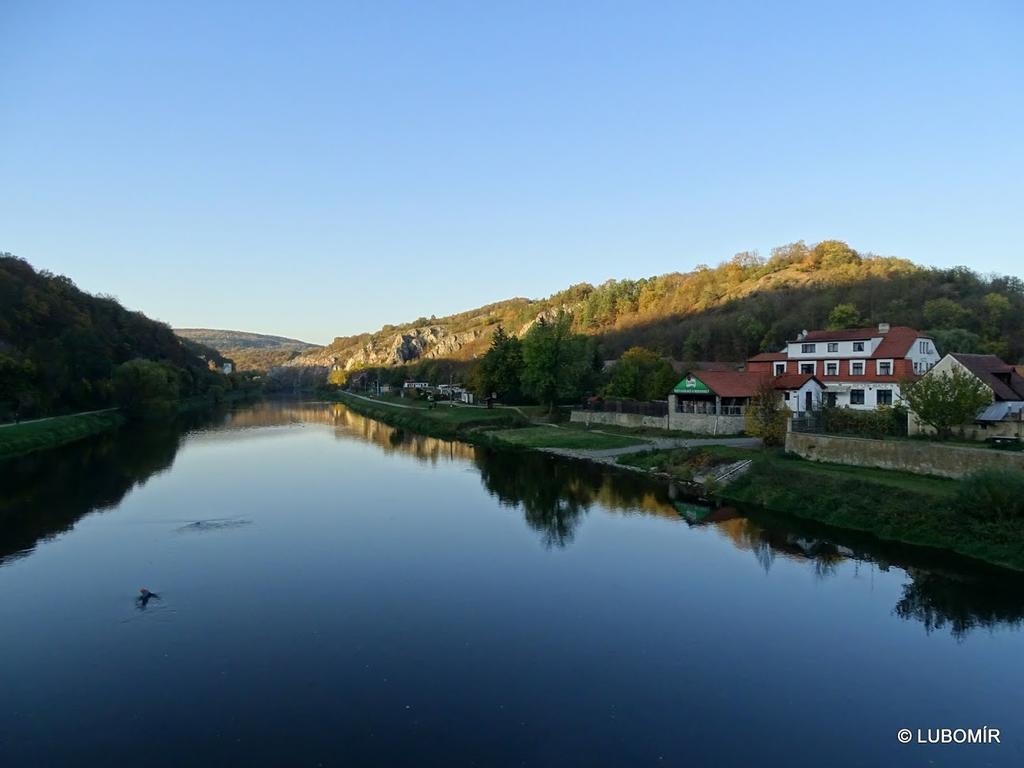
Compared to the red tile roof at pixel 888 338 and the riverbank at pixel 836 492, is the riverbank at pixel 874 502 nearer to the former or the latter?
the riverbank at pixel 836 492

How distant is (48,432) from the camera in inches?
1959

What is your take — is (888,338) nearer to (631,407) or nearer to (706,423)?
(706,423)

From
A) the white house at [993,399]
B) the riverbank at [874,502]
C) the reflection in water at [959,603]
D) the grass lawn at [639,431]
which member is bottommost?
the reflection in water at [959,603]

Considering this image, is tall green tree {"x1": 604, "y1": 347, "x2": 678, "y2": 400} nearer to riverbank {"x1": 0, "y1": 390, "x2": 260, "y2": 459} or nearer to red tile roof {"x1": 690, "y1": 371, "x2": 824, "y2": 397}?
red tile roof {"x1": 690, "y1": 371, "x2": 824, "y2": 397}

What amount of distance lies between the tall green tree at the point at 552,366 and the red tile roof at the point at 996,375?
30718 millimetres

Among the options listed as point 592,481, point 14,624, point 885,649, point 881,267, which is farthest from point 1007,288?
point 14,624

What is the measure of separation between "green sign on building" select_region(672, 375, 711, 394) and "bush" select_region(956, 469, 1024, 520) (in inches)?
833

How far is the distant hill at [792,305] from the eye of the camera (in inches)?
2349

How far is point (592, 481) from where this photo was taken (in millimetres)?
35406

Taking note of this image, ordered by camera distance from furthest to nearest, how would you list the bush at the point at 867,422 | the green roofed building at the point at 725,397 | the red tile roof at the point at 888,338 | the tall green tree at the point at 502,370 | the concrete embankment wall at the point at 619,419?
the tall green tree at the point at 502,370, the concrete embankment wall at the point at 619,419, the green roofed building at the point at 725,397, the red tile roof at the point at 888,338, the bush at the point at 867,422

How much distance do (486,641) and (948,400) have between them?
78.3ft

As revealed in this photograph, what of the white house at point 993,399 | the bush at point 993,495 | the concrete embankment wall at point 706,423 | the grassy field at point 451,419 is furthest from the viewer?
the grassy field at point 451,419

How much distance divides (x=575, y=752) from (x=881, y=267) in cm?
9419

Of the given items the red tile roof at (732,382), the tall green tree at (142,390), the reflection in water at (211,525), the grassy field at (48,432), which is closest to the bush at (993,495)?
the red tile roof at (732,382)
